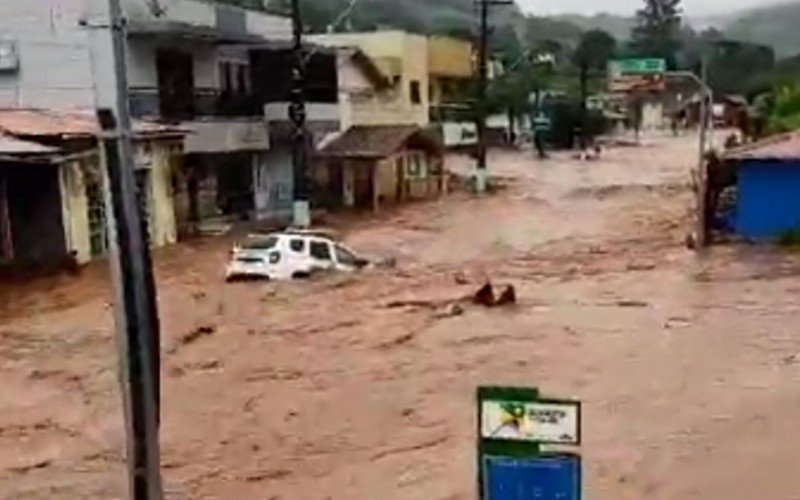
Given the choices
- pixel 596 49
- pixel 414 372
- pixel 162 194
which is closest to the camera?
pixel 414 372

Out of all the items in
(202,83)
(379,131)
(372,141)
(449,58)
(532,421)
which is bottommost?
(372,141)

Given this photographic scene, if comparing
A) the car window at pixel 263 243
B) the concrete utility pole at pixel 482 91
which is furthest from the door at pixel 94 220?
the concrete utility pole at pixel 482 91

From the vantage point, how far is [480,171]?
41688 mm

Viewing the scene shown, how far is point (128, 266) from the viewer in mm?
6000

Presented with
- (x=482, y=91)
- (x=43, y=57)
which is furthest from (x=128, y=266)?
(x=482, y=91)

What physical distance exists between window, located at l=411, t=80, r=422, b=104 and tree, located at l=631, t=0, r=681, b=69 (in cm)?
5730

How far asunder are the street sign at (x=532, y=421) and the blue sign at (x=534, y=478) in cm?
10

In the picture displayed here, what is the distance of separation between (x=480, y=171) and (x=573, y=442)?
35.8m

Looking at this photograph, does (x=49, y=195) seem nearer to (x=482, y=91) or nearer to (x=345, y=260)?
(x=345, y=260)

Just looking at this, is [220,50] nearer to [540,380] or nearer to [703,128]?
[703,128]

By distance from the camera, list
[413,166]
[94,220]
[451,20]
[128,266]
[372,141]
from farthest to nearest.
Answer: [451,20] → [413,166] → [372,141] → [94,220] → [128,266]

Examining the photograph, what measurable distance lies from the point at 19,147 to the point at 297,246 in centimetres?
508

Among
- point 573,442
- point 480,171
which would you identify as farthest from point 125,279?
point 480,171

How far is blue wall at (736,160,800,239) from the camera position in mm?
25500
